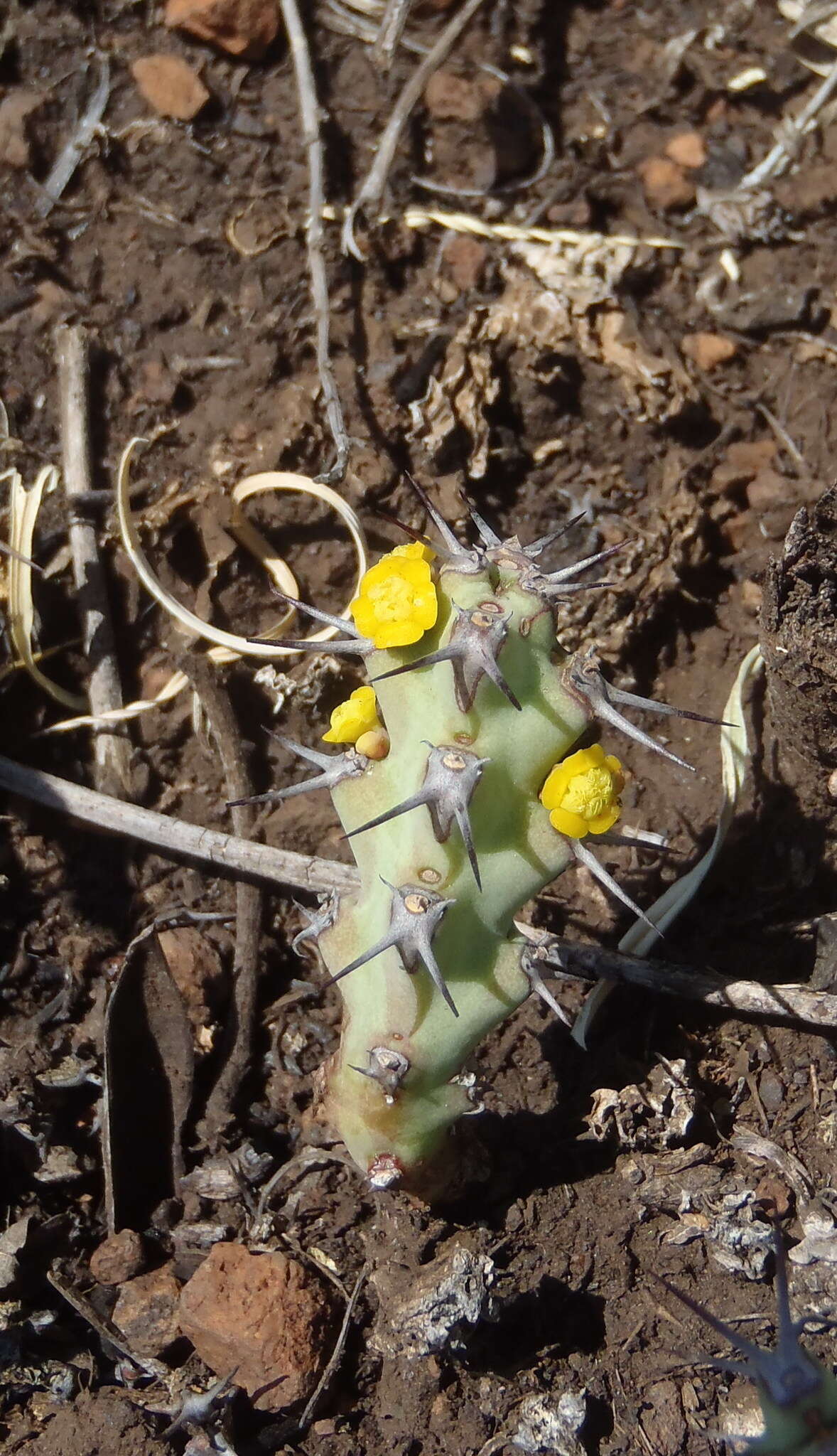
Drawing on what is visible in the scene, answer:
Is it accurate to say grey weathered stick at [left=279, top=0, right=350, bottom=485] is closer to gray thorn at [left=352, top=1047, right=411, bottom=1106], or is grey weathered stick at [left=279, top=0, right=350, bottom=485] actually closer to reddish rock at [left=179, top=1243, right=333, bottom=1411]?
gray thorn at [left=352, top=1047, right=411, bottom=1106]

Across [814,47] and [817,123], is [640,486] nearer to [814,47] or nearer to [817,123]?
[817,123]

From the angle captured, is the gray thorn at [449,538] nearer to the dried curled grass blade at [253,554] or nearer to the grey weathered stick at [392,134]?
the dried curled grass blade at [253,554]

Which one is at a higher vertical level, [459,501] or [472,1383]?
[459,501]

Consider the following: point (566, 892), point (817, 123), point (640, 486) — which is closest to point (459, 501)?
point (640, 486)

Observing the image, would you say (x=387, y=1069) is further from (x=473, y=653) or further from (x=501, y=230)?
(x=501, y=230)

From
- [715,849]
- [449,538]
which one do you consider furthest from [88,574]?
[715,849]

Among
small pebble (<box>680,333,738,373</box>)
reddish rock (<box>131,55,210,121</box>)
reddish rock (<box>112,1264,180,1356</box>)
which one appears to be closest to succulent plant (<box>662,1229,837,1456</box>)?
reddish rock (<box>112,1264,180,1356</box>)
